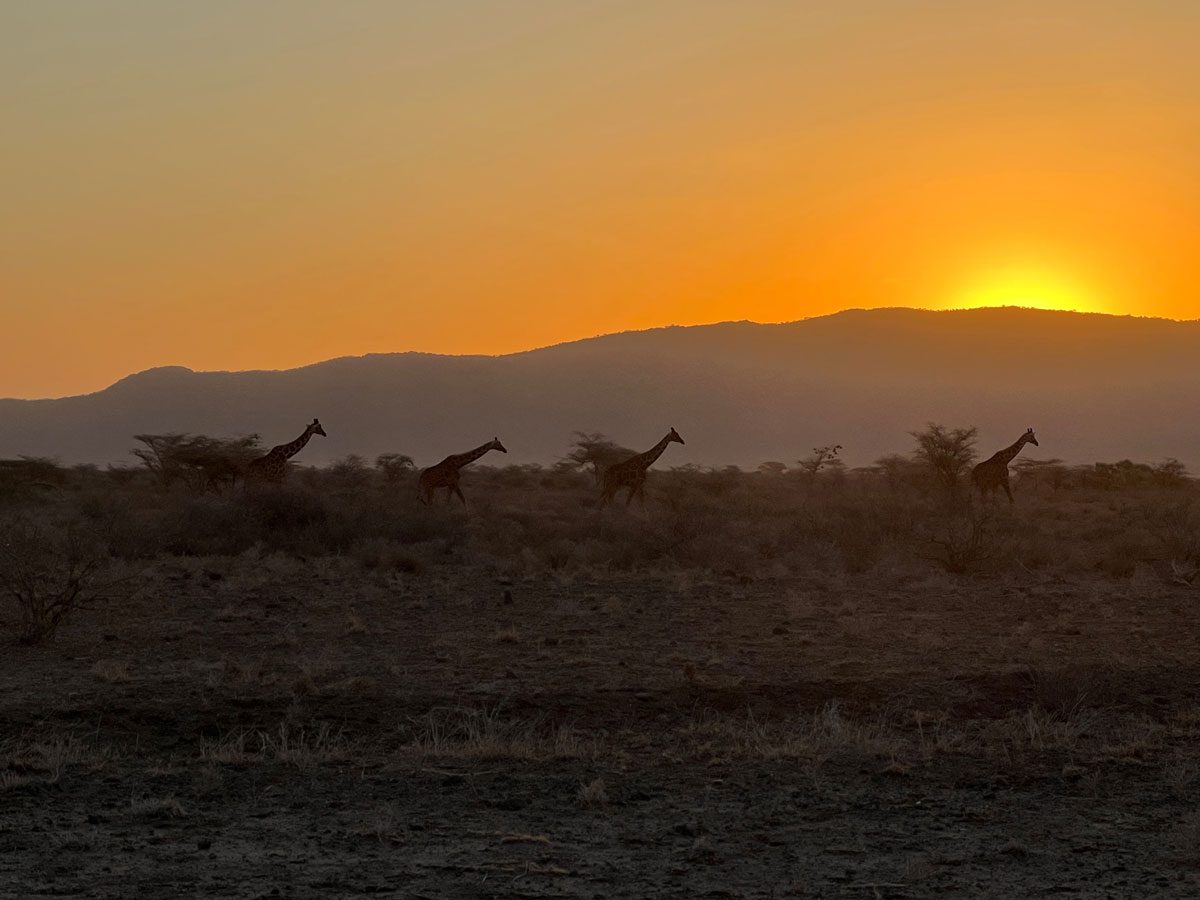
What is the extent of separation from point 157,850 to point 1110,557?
625 inches

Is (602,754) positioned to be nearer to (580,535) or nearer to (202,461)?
(580,535)

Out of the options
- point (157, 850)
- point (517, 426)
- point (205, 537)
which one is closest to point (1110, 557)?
point (205, 537)

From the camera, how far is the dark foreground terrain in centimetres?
619

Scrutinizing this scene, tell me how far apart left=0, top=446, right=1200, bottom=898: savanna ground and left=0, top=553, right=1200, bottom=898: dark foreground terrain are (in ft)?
0.10

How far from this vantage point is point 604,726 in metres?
9.05

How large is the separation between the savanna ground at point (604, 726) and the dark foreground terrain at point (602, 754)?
0.10 ft

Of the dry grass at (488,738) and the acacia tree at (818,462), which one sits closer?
the dry grass at (488,738)

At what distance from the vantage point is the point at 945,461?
36219 mm

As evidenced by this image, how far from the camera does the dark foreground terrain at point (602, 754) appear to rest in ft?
20.3

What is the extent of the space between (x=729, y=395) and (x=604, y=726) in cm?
15017

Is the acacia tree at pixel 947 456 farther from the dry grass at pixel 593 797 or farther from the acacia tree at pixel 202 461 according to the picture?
the dry grass at pixel 593 797

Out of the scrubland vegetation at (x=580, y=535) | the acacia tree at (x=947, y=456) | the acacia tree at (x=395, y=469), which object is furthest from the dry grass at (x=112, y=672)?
the acacia tree at (x=395, y=469)

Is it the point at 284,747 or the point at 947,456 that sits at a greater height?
the point at 947,456

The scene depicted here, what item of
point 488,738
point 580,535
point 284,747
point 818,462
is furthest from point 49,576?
point 818,462
